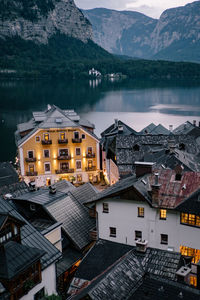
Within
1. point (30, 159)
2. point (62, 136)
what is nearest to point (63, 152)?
point (62, 136)

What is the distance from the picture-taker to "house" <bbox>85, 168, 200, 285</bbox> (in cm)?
3028

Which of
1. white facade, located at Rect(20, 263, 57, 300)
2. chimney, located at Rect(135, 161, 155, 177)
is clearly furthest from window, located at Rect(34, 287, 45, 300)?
chimney, located at Rect(135, 161, 155, 177)

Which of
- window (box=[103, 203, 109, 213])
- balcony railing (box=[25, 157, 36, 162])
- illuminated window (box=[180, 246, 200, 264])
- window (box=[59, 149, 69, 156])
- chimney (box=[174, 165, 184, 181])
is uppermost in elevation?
chimney (box=[174, 165, 184, 181])

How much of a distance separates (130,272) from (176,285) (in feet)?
11.7

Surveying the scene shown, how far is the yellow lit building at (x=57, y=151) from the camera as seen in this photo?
6195 cm

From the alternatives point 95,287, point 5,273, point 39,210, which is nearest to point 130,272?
point 95,287

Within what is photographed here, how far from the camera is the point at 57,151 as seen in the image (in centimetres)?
6356

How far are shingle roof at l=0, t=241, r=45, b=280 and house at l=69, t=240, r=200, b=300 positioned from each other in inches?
132

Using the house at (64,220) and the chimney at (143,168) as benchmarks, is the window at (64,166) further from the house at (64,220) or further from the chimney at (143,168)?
the chimney at (143,168)

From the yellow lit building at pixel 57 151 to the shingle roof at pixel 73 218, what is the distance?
2654 centimetres

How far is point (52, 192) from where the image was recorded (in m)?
35.8

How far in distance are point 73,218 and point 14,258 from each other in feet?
49.5

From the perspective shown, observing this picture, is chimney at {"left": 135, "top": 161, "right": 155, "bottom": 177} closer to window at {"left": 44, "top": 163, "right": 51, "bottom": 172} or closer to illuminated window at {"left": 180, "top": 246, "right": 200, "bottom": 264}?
illuminated window at {"left": 180, "top": 246, "right": 200, "bottom": 264}

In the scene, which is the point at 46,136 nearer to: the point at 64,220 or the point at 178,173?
the point at 64,220
